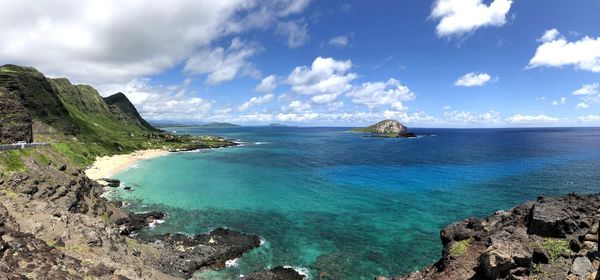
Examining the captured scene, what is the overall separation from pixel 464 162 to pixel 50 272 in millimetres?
134733

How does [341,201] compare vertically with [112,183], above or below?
below

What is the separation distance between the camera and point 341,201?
71.2 meters

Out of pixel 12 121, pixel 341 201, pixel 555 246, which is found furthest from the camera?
pixel 12 121

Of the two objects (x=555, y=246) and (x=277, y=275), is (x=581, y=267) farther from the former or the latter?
(x=277, y=275)

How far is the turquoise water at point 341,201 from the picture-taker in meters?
43.1

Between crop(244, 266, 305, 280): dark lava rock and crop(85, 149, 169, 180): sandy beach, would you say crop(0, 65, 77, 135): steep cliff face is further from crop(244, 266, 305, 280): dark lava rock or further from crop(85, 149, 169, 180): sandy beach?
crop(244, 266, 305, 280): dark lava rock

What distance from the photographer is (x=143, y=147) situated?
549ft

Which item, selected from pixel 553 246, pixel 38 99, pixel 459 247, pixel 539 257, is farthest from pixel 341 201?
pixel 38 99

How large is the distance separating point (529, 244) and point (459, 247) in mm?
5318

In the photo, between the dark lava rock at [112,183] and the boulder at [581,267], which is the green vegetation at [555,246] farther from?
the dark lava rock at [112,183]

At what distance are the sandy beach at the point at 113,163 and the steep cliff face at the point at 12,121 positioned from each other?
18.9 metres

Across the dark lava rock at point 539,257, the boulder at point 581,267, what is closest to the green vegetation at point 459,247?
the dark lava rock at point 539,257

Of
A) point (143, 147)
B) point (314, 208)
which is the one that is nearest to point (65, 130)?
point (143, 147)

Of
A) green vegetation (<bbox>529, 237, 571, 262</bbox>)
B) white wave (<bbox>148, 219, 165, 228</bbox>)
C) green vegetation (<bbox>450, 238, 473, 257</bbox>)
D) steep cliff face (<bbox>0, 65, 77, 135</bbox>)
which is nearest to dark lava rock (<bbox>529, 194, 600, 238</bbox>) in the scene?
green vegetation (<bbox>529, 237, 571, 262</bbox>)
